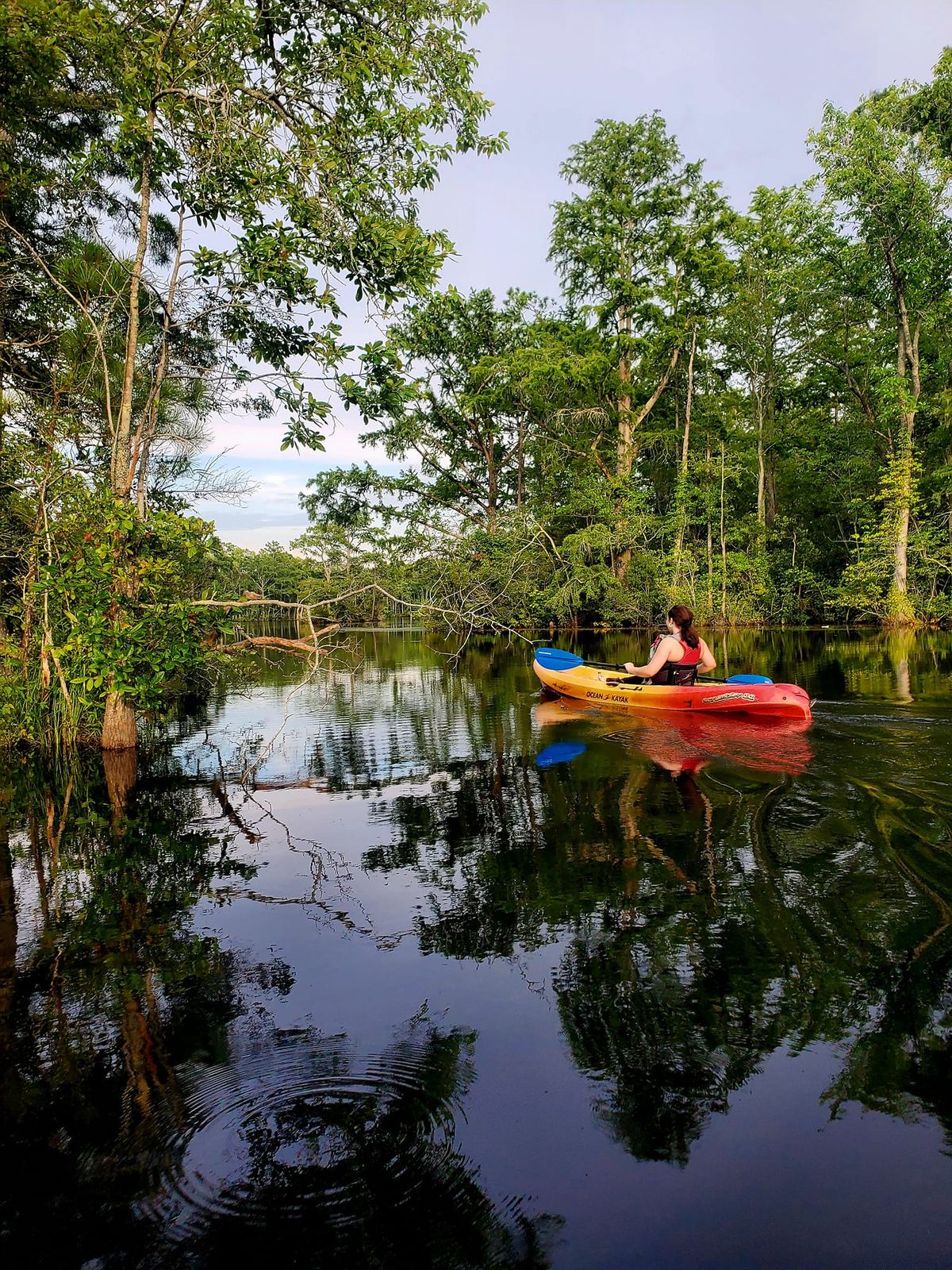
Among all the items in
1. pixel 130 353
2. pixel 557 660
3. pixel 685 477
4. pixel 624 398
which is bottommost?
pixel 557 660

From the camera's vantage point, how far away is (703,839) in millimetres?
5453

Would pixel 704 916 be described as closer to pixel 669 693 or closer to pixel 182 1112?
pixel 182 1112

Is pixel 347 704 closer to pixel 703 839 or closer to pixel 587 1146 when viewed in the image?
pixel 703 839

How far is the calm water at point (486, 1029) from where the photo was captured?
221cm

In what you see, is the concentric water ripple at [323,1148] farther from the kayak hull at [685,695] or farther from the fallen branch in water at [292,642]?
the kayak hull at [685,695]

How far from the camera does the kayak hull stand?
9.63 m

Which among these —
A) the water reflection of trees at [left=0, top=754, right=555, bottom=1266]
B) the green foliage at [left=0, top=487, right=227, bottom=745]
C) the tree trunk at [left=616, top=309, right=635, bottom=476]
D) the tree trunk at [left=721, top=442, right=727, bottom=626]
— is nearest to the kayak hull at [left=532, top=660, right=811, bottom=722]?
the green foliage at [left=0, top=487, right=227, bottom=745]

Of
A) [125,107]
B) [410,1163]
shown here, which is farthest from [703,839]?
[125,107]

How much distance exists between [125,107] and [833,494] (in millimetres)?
29513

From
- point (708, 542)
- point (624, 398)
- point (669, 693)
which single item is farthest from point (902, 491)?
point (669, 693)

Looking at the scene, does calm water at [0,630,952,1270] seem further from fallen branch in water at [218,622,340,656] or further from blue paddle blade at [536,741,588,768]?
fallen branch in water at [218,622,340,656]

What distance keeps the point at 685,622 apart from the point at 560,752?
2.90 metres

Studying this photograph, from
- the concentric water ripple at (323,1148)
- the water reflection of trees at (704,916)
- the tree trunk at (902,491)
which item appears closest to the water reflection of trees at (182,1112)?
the concentric water ripple at (323,1148)

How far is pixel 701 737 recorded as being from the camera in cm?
932
